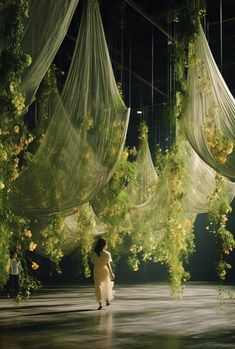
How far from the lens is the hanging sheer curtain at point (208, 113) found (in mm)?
6445

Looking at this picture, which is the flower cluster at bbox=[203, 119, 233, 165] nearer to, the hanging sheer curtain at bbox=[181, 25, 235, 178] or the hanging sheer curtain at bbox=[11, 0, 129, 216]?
the hanging sheer curtain at bbox=[181, 25, 235, 178]

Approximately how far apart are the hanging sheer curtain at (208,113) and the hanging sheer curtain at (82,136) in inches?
29.1

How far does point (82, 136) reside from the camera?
6.46 meters

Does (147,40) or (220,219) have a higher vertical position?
(147,40)

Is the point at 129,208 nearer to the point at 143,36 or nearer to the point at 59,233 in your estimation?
the point at 59,233

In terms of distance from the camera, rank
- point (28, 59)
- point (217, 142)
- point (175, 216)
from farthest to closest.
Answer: point (175, 216), point (217, 142), point (28, 59)

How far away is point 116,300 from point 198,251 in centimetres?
958

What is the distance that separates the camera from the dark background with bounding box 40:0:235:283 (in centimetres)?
1053

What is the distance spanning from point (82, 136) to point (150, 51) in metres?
7.38

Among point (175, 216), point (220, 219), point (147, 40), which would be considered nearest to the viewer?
point (220, 219)

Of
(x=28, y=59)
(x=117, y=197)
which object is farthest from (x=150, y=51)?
(x=28, y=59)

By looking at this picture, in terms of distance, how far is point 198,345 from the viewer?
6.22 m

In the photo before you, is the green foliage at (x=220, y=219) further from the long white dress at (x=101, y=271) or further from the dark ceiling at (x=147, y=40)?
the long white dress at (x=101, y=271)

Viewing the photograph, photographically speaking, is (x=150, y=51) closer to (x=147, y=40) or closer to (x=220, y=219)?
(x=147, y=40)
